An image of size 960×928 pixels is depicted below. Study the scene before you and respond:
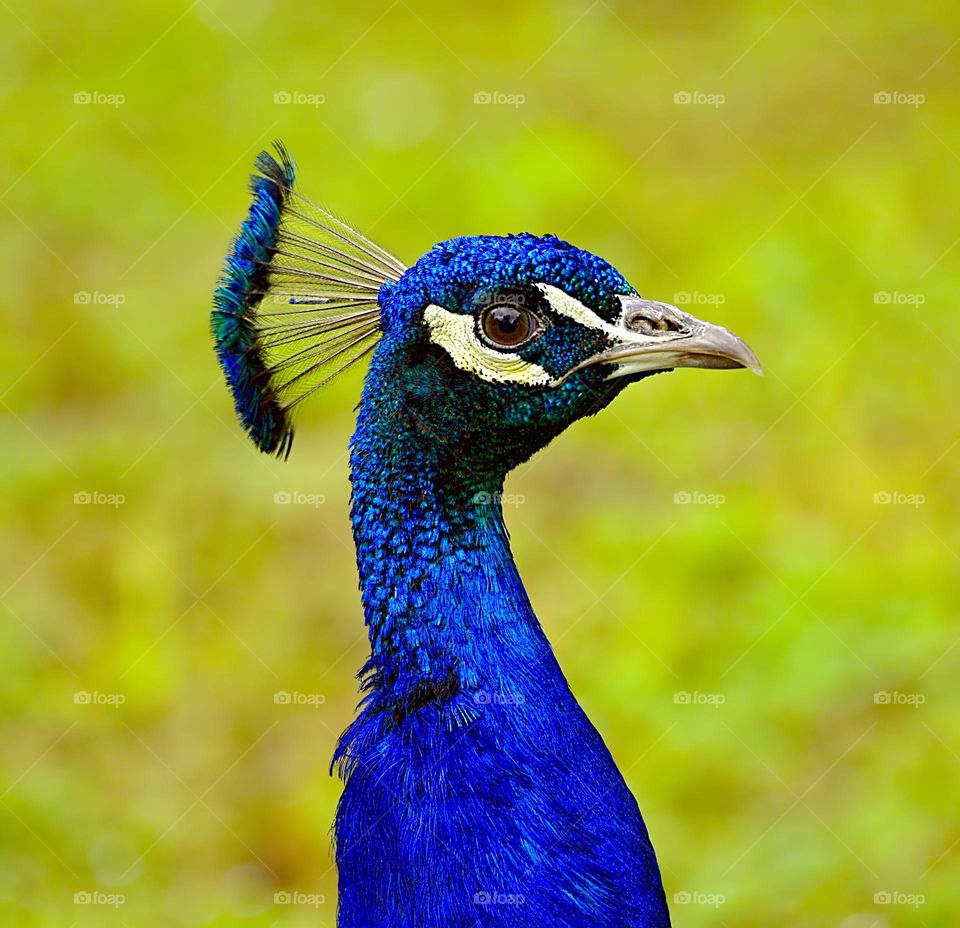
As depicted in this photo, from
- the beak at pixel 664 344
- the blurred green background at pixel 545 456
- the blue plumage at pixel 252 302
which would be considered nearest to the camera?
the beak at pixel 664 344

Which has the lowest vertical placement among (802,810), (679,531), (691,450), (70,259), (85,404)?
(802,810)

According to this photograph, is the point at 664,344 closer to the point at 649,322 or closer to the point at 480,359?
the point at 649,322

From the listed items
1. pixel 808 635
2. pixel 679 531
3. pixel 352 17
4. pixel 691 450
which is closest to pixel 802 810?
pixel 808 635

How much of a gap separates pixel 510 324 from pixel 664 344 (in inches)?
8.9

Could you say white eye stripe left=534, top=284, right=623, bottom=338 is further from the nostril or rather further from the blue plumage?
the blue plumage

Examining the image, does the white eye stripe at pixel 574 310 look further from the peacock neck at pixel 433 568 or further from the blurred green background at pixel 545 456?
the blurred green background at pixel 545 456

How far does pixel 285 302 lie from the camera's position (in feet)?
7.86

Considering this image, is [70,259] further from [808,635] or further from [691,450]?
[808,635]

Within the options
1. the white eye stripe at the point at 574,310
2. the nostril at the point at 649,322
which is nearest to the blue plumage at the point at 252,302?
the white eye stripe at the point at 574,310

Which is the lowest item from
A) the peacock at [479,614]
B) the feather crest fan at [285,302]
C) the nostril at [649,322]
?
the peacock at [479,614]

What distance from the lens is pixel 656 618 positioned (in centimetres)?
459

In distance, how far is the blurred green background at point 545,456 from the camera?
418cm

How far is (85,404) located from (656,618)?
2338 millimetres

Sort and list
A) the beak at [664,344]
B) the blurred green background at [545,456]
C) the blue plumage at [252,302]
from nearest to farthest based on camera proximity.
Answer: the beak at [664,344]
the blue plumage at [252,302]
the blurred green background at [545,456]
